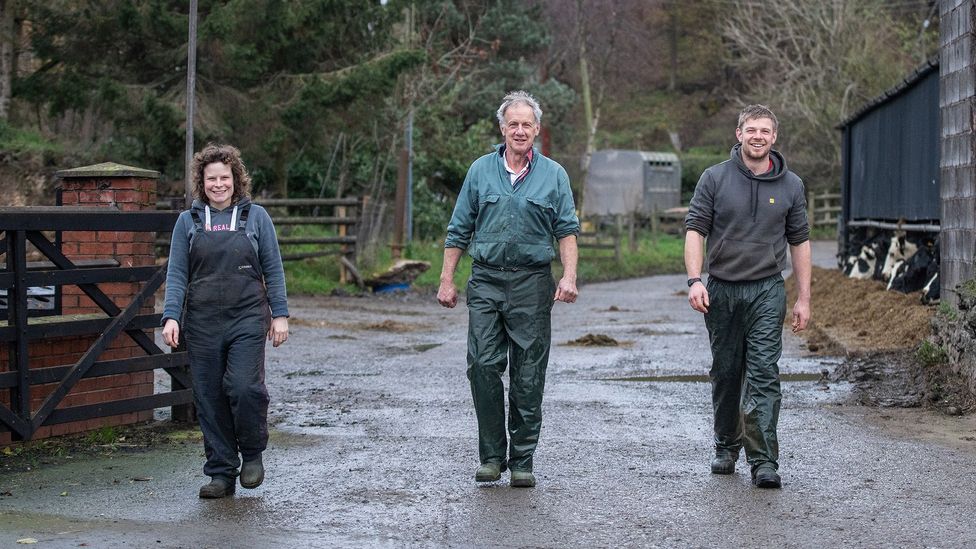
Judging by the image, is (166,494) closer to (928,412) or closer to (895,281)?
(928,412)

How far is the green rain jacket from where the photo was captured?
6695mm

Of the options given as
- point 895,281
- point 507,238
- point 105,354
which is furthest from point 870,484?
point 895,281

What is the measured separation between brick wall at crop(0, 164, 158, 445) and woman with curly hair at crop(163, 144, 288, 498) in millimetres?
1855

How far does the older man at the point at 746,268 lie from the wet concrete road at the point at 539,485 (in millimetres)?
398

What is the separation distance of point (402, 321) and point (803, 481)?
11.8 meters

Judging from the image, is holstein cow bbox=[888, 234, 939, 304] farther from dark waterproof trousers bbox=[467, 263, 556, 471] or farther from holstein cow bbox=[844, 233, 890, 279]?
dark waterproof trousers bbox=[467, 263, 556, 471]

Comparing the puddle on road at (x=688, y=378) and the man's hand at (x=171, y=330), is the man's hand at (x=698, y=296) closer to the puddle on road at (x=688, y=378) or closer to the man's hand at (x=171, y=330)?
the man's hand at (x=171, y=330)

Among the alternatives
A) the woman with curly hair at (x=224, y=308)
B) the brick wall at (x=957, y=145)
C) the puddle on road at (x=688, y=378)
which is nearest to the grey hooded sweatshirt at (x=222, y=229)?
the woman with curly hair at (x=224, y=308)

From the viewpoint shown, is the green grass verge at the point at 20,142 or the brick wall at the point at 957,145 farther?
the green grass verge at the point at 20,142

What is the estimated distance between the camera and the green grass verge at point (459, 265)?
2386 centimetres

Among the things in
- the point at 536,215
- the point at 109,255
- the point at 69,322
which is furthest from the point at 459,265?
the point at 536,215

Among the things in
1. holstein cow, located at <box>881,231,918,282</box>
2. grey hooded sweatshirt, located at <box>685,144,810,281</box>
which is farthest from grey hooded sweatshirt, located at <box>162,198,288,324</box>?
holstein cow, located at <box>881,231,918,282</box>

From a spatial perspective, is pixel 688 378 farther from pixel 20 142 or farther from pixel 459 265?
pixel 459 265

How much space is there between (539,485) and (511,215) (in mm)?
1347
